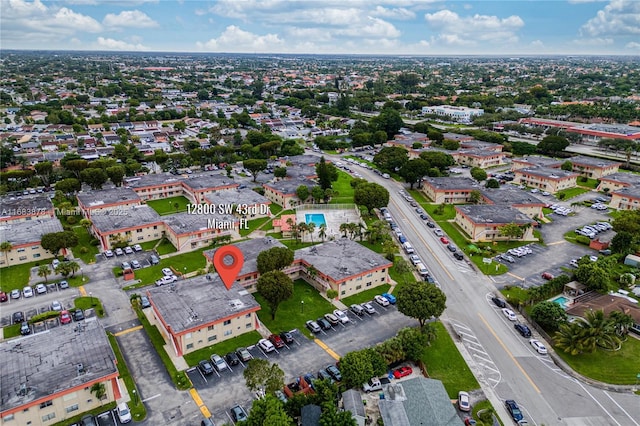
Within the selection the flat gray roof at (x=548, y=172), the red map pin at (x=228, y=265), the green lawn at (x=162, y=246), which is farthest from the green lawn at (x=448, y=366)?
the flat gray roof at (x=548, y=172)

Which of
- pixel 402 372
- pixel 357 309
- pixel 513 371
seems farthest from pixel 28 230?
pixel 513 371

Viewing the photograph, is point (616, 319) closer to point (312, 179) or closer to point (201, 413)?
point (201, 413)

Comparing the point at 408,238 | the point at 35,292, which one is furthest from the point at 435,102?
the point at 35,292

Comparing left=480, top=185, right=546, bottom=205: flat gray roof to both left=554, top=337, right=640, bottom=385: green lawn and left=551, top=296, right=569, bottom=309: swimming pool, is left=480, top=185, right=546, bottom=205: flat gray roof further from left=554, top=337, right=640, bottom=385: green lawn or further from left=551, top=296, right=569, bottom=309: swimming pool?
left=554, top=337, right=640, bottom=385: green lawn

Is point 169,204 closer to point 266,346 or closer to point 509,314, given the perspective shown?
point 266,346

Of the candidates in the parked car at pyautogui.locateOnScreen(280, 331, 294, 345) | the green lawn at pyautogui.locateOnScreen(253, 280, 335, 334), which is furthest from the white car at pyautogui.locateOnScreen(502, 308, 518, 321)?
the parked car at pyautogui.locateOnScreen(280, 331, 294, 345)

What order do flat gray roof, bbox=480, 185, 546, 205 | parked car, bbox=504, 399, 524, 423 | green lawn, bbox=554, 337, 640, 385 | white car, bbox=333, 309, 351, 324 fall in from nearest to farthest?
parked car, bbox=504, 399, 524, 423 → green lawn, bbox=554, 337, 640, 385 → white car, bbox=333, 309, 351, 324 → flat gray roof, bbox=480, 185, 546, 205
